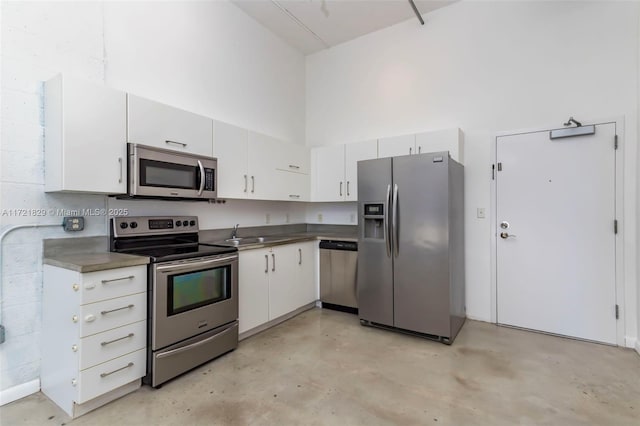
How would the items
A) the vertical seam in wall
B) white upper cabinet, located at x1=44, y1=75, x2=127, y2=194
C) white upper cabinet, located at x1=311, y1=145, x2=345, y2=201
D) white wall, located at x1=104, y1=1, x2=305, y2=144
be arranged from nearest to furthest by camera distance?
1. white upper cabinet, located at x1=44, y1=75, x2=127, y2=194
2. the vertical seam in wall
3. white wall, located at x1=104, y1=1, x2=305, y2=144
4. white upper cabinet, located at x1=311, y1=145, x2=345, y2=201

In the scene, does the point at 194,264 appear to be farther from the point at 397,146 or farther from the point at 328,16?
the point at 328,16

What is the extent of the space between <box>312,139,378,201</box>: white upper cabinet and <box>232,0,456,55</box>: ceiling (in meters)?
1.57

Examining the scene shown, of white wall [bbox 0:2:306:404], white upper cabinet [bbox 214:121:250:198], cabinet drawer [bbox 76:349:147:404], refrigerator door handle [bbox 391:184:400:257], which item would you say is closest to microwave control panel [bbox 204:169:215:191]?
white upper cabinet [bbox 214:121:250:198]

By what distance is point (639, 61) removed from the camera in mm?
2688

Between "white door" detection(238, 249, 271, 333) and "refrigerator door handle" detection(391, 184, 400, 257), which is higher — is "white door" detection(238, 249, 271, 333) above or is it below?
below

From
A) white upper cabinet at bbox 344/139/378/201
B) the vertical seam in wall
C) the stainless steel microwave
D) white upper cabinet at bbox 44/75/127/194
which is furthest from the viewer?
white upper cabinet at bbox 344/139/378/201

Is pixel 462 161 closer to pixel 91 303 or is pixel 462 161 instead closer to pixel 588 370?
pixel 588 370

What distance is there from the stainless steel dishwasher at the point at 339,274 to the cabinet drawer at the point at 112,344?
217cm

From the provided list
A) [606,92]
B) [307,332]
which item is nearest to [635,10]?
[606,92]

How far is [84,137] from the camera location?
2.04 m

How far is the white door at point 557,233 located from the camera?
2.83 m

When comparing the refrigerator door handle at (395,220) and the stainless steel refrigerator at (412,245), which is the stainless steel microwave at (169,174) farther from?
the refrigerator door handle at (395,220)

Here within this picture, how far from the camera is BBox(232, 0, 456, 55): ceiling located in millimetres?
3562

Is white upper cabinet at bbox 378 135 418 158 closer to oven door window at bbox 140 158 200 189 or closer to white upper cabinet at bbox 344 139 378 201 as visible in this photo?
white upper cabinet at bbox 344 139 378 201
